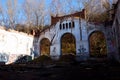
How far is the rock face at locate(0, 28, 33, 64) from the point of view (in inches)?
1166

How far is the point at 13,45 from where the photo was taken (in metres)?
32.0

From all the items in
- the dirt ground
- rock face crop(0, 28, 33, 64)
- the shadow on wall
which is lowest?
the dirt ground

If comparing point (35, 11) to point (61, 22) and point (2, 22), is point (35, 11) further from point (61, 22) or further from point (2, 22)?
point (61, 22)

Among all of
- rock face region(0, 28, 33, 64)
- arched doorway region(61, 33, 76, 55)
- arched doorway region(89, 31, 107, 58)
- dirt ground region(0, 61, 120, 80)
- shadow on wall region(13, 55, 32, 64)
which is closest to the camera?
dirt ground region(0, 61, 120, 80)

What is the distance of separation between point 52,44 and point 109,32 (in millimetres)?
10867

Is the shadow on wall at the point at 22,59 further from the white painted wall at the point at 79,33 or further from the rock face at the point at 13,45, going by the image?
the white painted wall at the point at 79,33

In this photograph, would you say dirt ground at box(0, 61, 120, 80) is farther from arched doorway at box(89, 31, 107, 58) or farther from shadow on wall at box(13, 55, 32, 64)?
arched doorway at box(89, 31, 107, 58)

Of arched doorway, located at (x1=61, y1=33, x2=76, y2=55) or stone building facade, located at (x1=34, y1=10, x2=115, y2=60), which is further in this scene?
arched doorway, located at (x1=61, y1=33, x2=76, y2=55)

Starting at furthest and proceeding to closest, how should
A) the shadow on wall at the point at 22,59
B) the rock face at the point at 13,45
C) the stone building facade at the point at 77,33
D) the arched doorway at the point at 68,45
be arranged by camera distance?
the arched doorway at the point at 68,45
the shadow on wall at the point at 22,59
the stone building facade at the point at 77,33
the rock face at the point at 13,45

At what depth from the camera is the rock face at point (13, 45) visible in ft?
97.1

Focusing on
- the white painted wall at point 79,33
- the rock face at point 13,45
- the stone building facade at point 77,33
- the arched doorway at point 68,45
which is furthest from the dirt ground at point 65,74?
the arched doorway at point 68,45

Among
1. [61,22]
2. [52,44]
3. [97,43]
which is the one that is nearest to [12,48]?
[52,44]

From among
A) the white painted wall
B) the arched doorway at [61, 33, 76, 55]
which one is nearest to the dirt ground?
the white painted wall

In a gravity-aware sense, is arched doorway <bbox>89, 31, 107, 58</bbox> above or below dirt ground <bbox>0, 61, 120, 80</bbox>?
above
